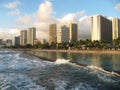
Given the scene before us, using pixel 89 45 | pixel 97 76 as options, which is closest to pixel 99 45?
pixel 89 45

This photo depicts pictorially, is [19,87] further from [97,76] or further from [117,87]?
[97,76]

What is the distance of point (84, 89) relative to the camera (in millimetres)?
16531

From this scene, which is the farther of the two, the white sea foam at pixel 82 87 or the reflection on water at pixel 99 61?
the reflection on water at pixel 99 61

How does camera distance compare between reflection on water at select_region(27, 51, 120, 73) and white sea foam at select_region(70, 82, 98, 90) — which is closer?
white sea foam at select_region(70, 82, 98, 90)

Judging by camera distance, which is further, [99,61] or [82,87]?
[99,61]

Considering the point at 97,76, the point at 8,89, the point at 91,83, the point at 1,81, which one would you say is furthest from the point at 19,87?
the point at 97,76

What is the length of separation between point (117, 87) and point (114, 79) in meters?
3.29

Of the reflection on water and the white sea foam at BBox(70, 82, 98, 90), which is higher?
the white sea foam at BBox(70, 82, 98, 90)

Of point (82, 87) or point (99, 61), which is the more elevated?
point (82, 87)

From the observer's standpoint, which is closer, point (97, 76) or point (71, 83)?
point (71, 83)

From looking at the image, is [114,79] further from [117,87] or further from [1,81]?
[1,81]

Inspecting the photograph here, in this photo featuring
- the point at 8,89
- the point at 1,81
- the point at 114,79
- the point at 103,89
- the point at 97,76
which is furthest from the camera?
the point at 97,76

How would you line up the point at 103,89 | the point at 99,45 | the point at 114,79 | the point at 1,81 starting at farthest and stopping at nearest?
1. the point at 99,45
2. the point at 114,79
3. the point at 1,81
4. the point at 103,89

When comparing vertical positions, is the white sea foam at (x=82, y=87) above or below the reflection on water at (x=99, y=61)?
above
